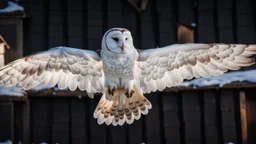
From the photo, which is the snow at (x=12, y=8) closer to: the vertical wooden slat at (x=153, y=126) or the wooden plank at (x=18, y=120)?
the wooden plank at (x=18, y=120)

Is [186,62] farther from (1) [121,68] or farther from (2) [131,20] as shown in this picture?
(2) [131,20]

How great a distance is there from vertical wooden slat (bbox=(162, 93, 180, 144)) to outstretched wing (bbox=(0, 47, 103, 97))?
898 millimetres

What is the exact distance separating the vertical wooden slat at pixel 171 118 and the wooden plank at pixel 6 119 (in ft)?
4.83

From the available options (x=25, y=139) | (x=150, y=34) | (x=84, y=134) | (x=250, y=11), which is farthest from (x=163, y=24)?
(x=25, y=139)

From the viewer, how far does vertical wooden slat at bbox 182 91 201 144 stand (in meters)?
6.15

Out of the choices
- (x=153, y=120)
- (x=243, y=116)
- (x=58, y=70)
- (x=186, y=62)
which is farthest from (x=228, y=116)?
(x=58, y=70)

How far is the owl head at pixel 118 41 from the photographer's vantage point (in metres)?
5.09

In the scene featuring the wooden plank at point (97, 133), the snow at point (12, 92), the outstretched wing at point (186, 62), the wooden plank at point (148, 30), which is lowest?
the wooden plank at point (97, 133)

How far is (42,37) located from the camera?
20.9ft

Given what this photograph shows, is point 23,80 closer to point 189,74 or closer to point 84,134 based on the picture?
point 84,134

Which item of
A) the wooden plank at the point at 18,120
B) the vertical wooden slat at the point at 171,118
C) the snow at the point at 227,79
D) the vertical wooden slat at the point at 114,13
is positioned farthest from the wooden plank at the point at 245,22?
A: the wooden plank at the point at 18,120

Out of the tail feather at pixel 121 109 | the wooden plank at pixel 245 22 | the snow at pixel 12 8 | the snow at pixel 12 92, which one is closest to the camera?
the tail feather at pixel 121 109

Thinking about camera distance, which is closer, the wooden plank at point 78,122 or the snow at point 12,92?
the snow at point 12,92

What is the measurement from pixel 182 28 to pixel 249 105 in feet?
3.34
